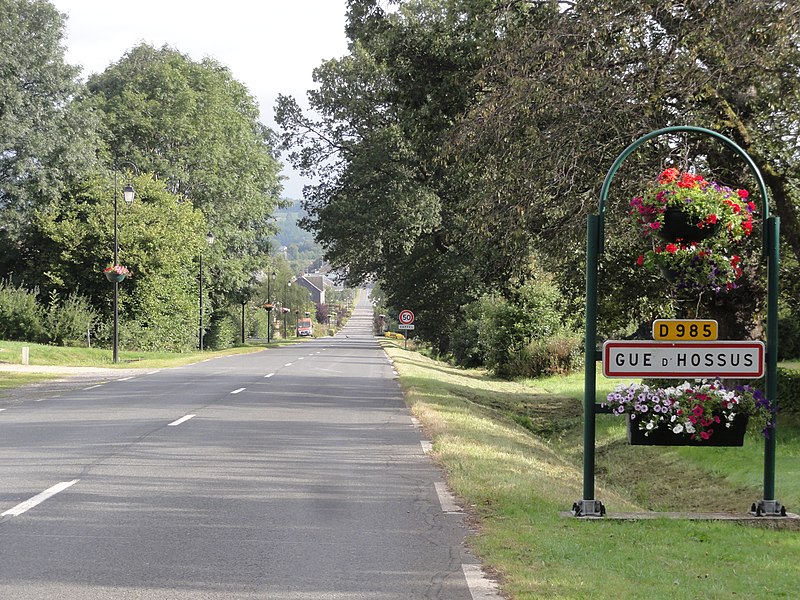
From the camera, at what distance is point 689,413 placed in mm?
8492

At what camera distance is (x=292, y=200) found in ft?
243

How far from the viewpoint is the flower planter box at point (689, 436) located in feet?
28.0

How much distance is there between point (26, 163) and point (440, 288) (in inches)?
860

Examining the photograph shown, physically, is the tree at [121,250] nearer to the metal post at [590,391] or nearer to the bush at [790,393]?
the bush at [790,393]

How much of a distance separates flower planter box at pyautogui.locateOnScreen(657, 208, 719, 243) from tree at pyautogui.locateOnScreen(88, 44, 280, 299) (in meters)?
53.8

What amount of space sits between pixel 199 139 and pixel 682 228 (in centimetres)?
5594

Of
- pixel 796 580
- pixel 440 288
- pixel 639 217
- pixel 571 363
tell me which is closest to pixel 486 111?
pixel 639 217

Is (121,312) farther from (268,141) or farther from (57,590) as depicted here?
(57,590)

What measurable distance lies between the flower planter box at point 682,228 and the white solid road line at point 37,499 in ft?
19.7

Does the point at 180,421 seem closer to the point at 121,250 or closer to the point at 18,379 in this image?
the point at 18,379

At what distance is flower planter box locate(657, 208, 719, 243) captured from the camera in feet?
28.1

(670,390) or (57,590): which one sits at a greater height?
(670,390)

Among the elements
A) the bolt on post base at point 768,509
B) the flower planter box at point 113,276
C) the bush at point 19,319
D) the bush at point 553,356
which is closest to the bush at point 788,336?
the bush at point 553,356

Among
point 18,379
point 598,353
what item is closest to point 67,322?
point 18,379
